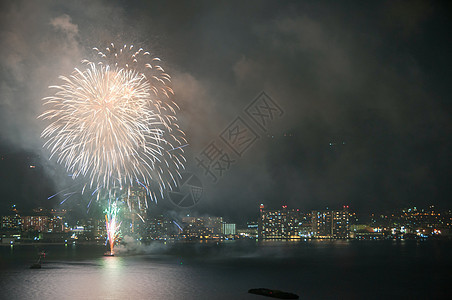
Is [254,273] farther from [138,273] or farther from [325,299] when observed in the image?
[325,299]

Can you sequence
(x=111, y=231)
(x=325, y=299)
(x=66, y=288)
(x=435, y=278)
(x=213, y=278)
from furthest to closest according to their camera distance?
(x=111, y=231) → (x=435, y=278) → (x=213, y=278) → (x=66, y=288) → (x=325, y=299)

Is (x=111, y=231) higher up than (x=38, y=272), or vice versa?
(x=111, y=231)

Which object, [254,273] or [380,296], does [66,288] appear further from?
[380,296]

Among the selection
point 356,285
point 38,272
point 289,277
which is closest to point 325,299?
point 356,285

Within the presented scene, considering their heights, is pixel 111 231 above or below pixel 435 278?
above

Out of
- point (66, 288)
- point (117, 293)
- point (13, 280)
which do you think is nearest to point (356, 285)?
point (117, 293)

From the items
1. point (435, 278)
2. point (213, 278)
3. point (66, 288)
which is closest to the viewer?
point (66, 288)

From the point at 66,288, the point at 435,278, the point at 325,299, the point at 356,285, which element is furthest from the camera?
the point at 435,278

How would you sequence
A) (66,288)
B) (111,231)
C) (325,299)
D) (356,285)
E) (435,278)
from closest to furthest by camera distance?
1. (325,299)
2. (66,288)
3. (356,285)
4. (435,278)
5. (111,231)

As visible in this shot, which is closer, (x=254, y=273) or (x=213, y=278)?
(x=213, y=278)
